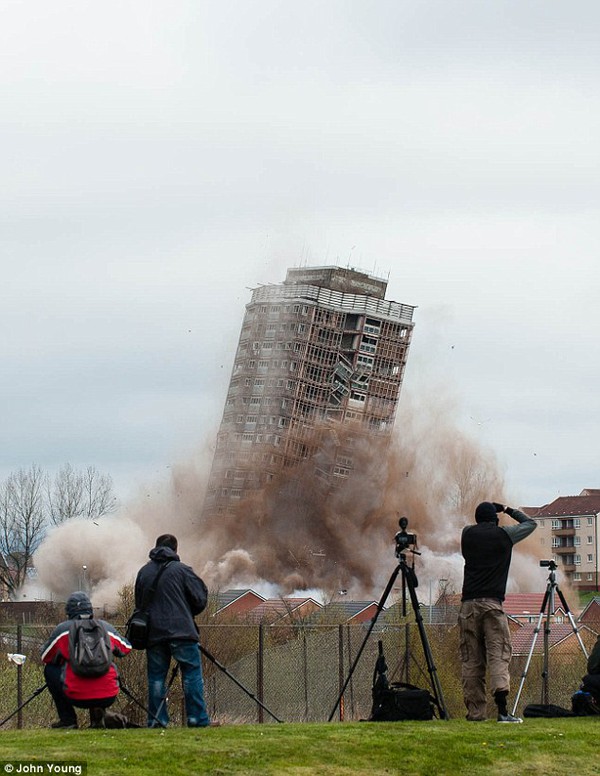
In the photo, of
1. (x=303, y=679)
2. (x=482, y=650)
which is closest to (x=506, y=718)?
(x=482, y=650)

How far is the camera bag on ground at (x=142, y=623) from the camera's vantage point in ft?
48.4

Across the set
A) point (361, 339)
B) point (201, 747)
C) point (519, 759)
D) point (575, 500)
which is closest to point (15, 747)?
point (201, 747)

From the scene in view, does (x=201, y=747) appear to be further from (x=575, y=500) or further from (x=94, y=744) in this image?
(x=575, y=500)

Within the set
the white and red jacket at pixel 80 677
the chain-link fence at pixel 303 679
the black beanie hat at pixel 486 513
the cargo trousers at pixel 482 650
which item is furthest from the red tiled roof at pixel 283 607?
the white and red jacket at pixel 80 677

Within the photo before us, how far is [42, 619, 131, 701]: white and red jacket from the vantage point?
14008mm

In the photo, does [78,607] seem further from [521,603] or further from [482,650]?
[521,603]

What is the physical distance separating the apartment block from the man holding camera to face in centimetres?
12310

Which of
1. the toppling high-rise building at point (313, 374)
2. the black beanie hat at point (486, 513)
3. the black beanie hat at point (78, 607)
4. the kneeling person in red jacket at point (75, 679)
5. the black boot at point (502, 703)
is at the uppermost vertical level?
the toppling high-rise building at point (313, 374)

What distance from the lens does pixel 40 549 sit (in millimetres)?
93938

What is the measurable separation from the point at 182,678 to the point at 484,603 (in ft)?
11.3

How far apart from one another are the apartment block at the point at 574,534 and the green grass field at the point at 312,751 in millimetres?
125104

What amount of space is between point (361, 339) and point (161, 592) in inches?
2693

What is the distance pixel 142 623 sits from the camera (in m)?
14.7

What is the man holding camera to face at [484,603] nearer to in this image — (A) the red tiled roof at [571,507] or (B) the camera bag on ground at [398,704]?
(B) the camera bag on ground at [398,704]
